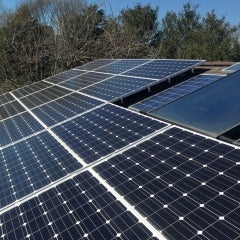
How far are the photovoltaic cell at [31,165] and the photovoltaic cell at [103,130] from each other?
17.1 inches

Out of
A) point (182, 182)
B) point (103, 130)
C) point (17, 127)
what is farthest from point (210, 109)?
point (17, 127)

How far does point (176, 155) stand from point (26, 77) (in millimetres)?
33323

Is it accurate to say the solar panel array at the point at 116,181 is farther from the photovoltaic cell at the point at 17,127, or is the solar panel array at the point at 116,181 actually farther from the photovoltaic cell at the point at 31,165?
the photovoltaic cell at the point at 17,127

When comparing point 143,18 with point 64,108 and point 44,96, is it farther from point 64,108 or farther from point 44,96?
point 64,108

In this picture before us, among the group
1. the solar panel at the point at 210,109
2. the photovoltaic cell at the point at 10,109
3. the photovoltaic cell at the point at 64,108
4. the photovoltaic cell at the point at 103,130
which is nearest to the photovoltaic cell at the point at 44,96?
the photovoltaic cell at the point at 10,109

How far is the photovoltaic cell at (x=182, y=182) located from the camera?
5840 mm

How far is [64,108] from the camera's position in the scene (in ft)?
50.2

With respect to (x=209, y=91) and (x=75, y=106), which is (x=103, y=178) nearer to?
(x=209, y=91)

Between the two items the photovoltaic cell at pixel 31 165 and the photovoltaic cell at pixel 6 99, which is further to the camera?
the photovoltaic cell at pixel 6 99

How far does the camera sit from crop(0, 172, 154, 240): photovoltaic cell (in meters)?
6.57

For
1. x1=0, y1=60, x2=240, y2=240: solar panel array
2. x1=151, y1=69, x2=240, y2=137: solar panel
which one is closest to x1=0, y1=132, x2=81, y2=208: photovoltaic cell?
x1=0, y1=60, x2=240, y2=240: solar panel array

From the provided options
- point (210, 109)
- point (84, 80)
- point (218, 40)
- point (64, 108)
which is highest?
point (210, 109)

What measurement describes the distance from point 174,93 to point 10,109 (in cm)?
935

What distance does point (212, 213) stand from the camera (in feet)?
19.5
